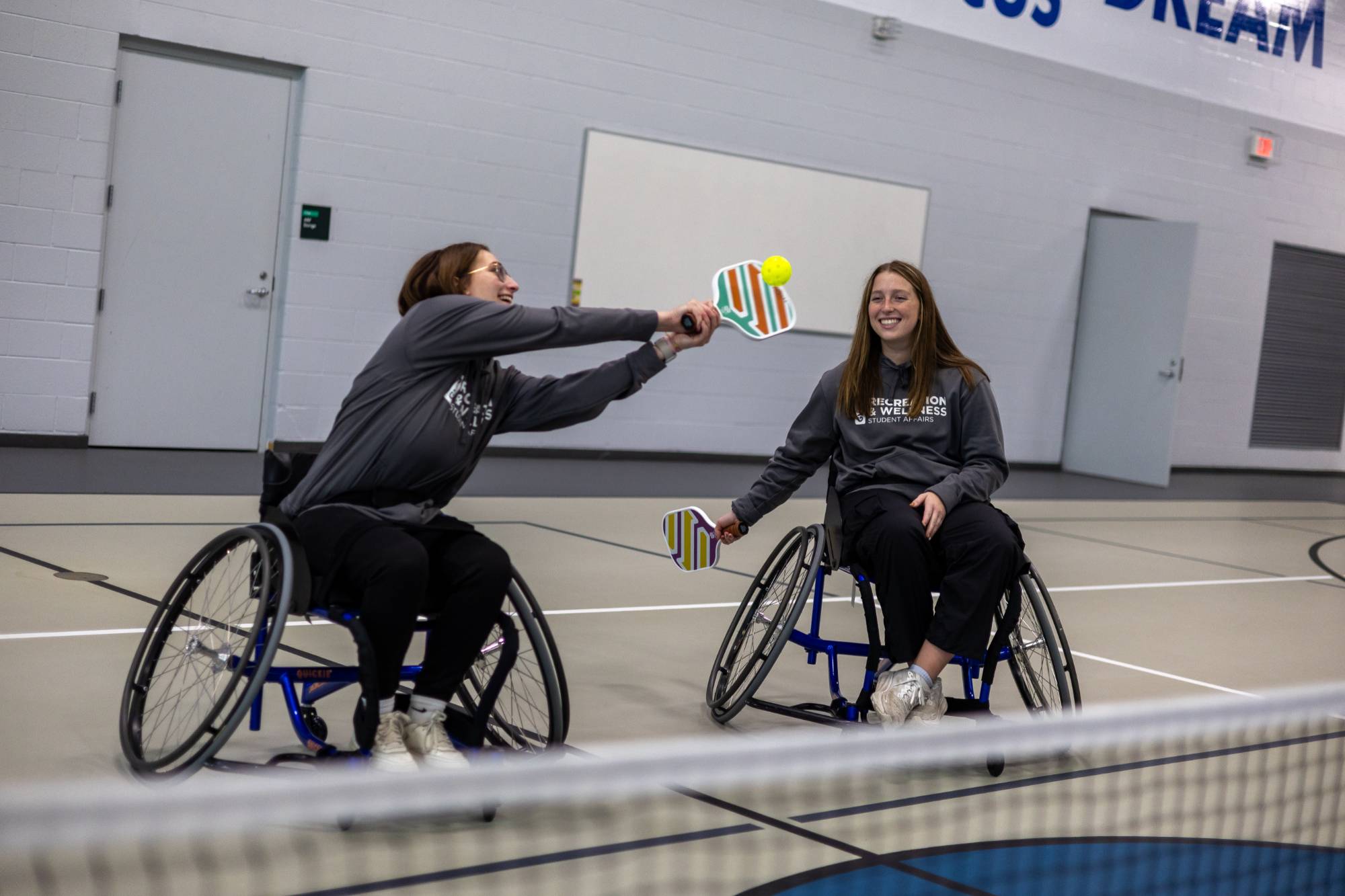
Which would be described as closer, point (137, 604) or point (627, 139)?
point (137, 604)

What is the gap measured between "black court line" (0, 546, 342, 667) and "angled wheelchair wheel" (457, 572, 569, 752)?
0.43 m

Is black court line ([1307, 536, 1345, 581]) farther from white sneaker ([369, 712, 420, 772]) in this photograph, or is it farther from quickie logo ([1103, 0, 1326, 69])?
white sneaker ([369, 712, 420, 772])

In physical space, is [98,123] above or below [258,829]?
above

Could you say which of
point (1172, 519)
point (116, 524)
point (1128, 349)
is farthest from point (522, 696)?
point (1128, 349)

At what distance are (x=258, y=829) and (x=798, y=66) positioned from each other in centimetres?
718

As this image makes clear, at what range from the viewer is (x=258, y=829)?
2.26 m

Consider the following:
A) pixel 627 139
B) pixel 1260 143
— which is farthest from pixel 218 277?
pixel 1260 143

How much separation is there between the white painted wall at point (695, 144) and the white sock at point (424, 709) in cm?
475

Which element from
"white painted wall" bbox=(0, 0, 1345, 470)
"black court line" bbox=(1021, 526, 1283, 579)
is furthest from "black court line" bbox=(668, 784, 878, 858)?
"white painted wall" bbox=(0, 0, 1345, 470)

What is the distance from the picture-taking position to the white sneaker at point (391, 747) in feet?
7.72

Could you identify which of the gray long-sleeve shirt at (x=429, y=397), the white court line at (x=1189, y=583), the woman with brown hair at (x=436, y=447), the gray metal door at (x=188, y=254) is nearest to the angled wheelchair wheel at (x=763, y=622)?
the woman with brown hair at (x=436, y=447)

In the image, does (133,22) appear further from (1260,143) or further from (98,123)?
(1260,143)

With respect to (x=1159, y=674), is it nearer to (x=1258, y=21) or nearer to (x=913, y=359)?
(x=913, y=359)

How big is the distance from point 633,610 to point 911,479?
1.42 m
